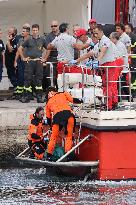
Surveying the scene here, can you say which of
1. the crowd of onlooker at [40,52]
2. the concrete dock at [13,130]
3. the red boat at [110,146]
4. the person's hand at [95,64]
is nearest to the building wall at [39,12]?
the crowd of onlooker at [40,52]

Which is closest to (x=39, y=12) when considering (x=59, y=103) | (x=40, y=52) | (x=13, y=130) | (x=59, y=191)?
(x=40, y=52)

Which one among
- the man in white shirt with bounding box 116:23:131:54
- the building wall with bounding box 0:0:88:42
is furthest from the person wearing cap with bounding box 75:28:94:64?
the building wall with bounding box 0:0:88:42

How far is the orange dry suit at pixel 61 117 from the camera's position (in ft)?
41.0

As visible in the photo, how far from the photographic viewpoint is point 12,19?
19328 millimetres

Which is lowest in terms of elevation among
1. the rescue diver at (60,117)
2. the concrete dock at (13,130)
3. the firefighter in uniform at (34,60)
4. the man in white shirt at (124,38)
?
the concrete dock at (13,130)

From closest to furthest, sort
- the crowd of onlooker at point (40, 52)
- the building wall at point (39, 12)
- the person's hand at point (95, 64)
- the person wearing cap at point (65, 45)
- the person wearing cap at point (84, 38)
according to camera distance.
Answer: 1. the person's hand at point (95, 64)
2. the person wearing cap at point (84, 38)
3. the person wearing cap at point (65, 45)
4. the crowd of onlooker at point (40, 52)
5. the building wall at point (39, 12)

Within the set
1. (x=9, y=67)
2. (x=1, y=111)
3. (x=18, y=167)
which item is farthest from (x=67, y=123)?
(x=9, y=67)

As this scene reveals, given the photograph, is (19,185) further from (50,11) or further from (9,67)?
(50,11)

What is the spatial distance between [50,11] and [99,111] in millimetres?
7265

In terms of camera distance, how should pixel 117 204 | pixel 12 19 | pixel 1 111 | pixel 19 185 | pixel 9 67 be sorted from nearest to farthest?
pixel 117 204
pixel 19 185
pixel 1 111
pixel 9 67
pixel 12 19

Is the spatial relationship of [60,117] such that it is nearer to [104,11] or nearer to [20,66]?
[20,66]

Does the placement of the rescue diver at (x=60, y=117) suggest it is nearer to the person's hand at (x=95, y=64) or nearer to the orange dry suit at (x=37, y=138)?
the orange dry suit at (x=37, y=138)

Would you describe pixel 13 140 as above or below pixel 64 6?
below

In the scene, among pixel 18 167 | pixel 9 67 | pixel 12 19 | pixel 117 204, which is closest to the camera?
pixel 117 204
